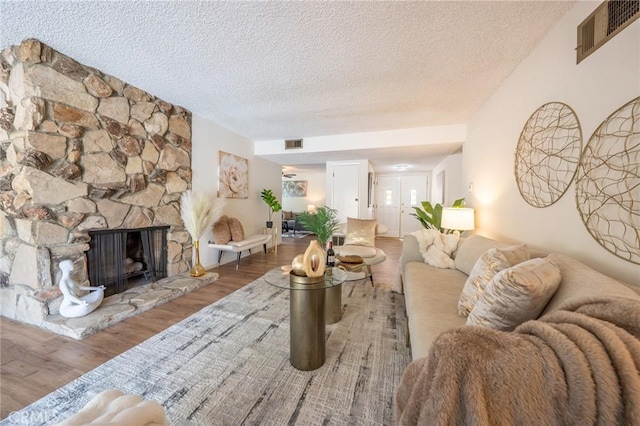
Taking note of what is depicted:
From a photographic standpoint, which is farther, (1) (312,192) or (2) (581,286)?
(1) (312,192)

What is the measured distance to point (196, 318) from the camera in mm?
2262

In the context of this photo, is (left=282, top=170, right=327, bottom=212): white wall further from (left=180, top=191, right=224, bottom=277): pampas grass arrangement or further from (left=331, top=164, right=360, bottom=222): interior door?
(left=180, top=191, right=224, bottom=277): pampas grass arrangement

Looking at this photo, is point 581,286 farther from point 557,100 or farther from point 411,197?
point 411,197

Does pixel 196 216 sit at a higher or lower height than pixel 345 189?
lower

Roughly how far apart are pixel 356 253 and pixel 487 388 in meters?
2.71

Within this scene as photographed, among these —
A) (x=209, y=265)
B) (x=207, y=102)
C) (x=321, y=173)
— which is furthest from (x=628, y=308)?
(x=321, y=173)

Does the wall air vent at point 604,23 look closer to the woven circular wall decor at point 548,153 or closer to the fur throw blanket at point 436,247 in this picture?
the woven circular wall decor at point 548,153

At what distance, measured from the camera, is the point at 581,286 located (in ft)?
3.04

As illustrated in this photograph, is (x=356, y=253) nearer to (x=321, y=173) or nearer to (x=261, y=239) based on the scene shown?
(x=261, y=239)

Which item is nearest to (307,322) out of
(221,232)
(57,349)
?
(57,349)

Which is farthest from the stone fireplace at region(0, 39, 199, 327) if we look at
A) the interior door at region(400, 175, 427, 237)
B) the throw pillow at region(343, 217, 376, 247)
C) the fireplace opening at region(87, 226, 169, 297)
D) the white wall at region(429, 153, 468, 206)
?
the interior door at region(400, 175, 427, 237)

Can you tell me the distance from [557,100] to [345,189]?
4251mm

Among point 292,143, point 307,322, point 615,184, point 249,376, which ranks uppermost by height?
point 292,143

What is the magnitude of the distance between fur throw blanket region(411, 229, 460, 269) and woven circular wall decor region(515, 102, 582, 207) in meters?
0.83
